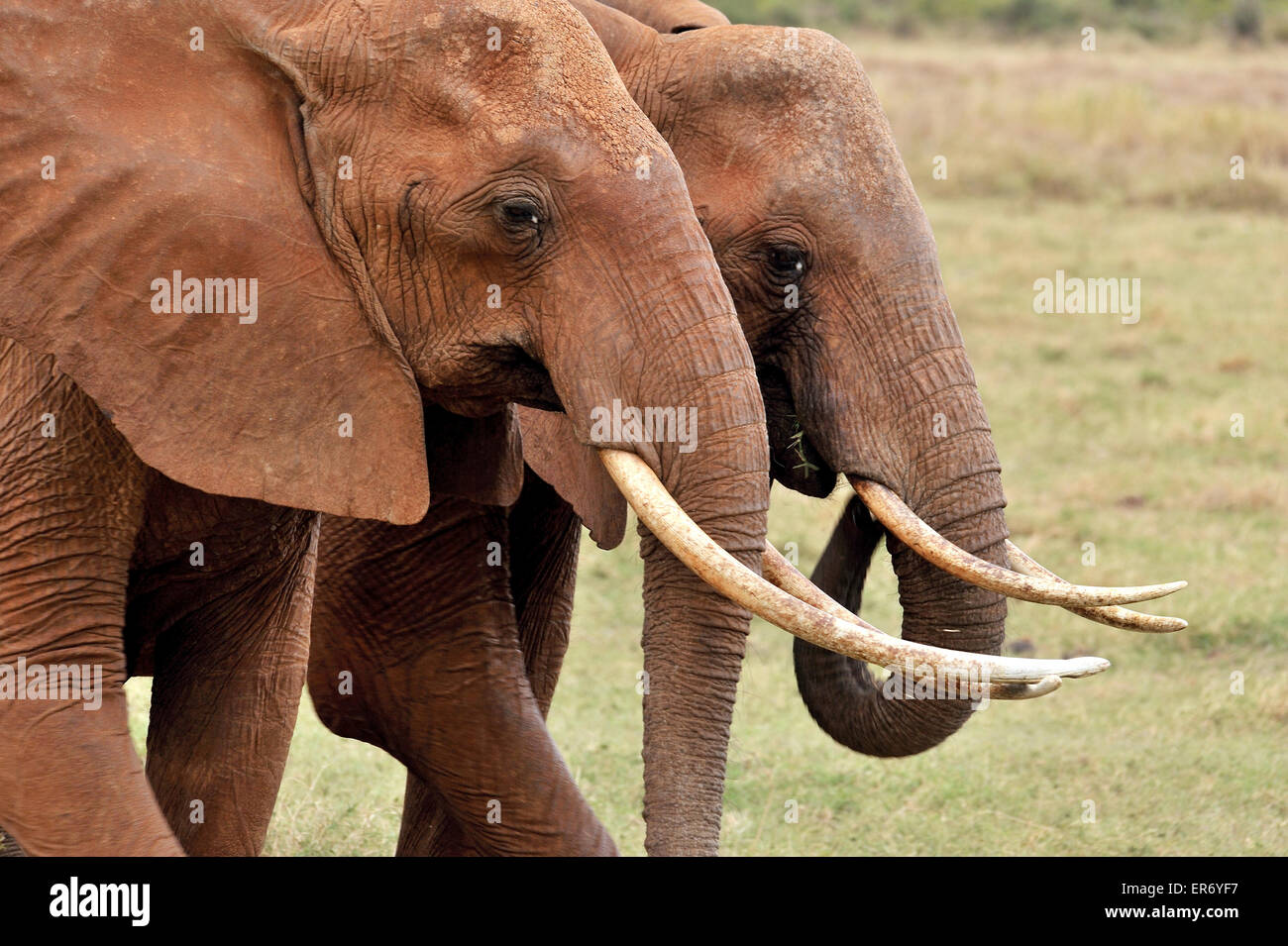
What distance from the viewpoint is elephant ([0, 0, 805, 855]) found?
3.60m

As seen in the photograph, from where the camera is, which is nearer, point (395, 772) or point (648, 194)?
point (648, 194)

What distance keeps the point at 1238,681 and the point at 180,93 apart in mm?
4566

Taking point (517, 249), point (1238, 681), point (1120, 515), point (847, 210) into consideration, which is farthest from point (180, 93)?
point (1120, 515)

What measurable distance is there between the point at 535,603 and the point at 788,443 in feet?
2.87

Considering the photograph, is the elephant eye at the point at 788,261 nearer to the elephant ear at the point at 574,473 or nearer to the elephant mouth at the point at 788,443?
the elephant mouth at the point at 788,443

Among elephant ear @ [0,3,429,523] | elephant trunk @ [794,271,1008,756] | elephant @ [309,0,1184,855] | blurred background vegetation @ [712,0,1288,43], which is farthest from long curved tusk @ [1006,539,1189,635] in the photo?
blurred background vegetation @ [712,0,1288,43]

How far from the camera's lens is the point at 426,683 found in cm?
464

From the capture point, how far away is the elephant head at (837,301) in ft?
14.4

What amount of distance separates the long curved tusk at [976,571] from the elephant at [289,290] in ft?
1.75
